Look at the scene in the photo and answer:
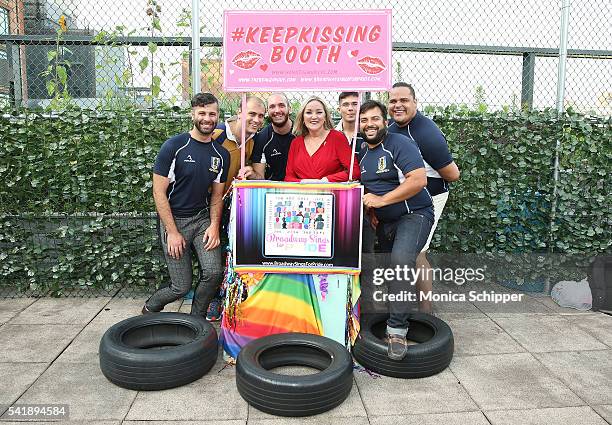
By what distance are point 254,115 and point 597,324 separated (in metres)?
3.40

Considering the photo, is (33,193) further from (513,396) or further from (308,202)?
(513,396)

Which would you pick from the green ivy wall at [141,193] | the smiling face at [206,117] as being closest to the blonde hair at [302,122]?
the smiling face at [206,117]

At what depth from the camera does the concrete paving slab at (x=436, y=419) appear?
A: 2.88 metres

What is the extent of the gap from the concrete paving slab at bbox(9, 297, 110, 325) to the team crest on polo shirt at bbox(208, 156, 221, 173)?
1777mm

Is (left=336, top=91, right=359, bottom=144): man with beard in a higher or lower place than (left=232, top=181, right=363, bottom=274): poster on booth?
higher

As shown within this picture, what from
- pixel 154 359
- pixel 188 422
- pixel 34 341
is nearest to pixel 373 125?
pixel 154 359

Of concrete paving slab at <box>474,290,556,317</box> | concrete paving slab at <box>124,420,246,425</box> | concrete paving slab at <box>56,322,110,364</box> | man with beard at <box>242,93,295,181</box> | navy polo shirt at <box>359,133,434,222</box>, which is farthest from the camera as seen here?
concrete paving slab at <box>474,290,556,317</box>

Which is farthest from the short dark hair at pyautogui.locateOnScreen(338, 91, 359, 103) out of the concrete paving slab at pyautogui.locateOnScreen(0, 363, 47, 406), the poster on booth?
the concrete paving slab at pyautogui.locateOnScreen(0, 363, 47, 406)

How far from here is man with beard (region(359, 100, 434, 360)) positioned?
11.4 feet

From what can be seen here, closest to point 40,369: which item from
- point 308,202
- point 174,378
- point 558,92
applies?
point 174,378

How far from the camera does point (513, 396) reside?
3.18 meters

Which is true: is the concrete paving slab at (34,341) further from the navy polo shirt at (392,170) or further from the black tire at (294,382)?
the navy polo shirt at (392,170)

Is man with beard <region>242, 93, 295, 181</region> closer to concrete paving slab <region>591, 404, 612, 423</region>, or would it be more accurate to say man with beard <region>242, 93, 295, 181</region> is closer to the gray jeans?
the gray jeans

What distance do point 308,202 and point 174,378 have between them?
140 centimetres
